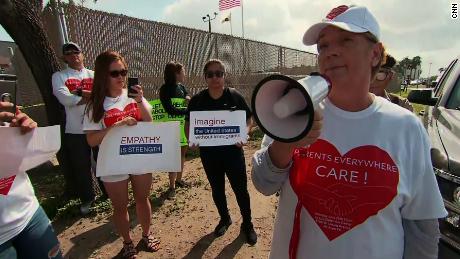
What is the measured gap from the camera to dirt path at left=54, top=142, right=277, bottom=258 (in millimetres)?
4031

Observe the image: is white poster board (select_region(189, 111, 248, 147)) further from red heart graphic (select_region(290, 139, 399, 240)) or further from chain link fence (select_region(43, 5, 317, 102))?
chain link fence (select_region(43, 5, 317, 102))

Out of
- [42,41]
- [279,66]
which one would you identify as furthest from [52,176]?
[279,66]

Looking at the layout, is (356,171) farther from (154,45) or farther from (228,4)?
(228,4)

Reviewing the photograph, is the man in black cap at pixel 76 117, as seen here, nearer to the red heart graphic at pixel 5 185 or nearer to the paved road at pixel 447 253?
the red heart graphic at pixel 5 185

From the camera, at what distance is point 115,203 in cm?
353

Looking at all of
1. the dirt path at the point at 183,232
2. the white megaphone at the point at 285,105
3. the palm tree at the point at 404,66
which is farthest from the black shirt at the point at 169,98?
the palm tree at the point at 404,66

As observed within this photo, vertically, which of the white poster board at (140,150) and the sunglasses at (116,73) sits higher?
the sunglasses at (116,73)

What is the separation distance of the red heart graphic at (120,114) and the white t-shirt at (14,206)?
53.2 inches

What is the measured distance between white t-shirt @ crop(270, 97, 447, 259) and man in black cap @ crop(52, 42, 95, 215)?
3.94 metres

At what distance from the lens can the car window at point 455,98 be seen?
382 centimetres

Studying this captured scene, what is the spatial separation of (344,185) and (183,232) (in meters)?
3.32

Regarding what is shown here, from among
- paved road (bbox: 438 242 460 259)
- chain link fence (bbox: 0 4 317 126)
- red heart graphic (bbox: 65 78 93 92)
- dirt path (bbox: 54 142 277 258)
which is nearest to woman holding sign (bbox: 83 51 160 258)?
dirt path (bbox: 54 142 277 258)

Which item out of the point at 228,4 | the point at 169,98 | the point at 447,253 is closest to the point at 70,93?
the point at 169,98

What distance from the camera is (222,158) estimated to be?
13.8 feet
